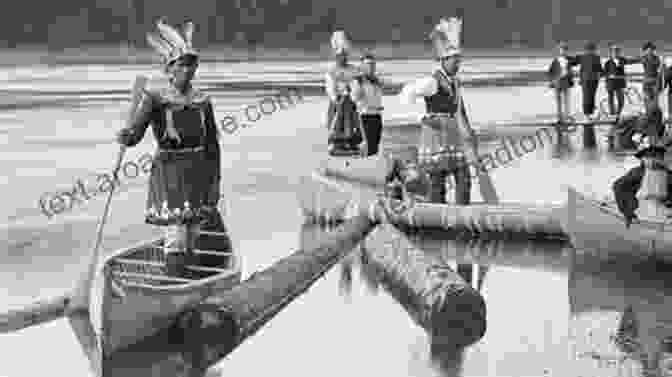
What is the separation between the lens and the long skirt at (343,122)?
18844mm

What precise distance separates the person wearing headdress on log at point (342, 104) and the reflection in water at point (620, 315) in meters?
5.58

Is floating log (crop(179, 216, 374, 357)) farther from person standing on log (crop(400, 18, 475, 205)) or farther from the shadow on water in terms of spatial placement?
person standing on log (crop(400, 18, 475, 205))

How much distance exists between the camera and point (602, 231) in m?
13.5

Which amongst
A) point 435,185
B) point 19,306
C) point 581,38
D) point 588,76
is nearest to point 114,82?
point 588,76

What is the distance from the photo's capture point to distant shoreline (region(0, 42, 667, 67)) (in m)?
77.7

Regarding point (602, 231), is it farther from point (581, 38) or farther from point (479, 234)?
point (581, 38)

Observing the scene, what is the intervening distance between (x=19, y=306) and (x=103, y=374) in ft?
8.73

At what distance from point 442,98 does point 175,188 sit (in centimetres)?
492

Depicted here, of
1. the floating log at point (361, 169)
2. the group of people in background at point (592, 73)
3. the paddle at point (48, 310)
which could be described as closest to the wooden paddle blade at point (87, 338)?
the paddle at point (48, 310)

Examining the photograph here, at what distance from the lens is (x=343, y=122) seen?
1891 centimetres

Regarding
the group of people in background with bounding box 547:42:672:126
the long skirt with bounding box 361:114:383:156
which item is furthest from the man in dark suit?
the long skirt with bounding box 361:114:383:156

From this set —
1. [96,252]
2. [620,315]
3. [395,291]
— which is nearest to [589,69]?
[395,291]

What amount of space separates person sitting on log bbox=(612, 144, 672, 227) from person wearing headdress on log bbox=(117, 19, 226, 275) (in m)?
4.40

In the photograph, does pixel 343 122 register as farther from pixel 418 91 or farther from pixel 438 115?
pixel 418 91
